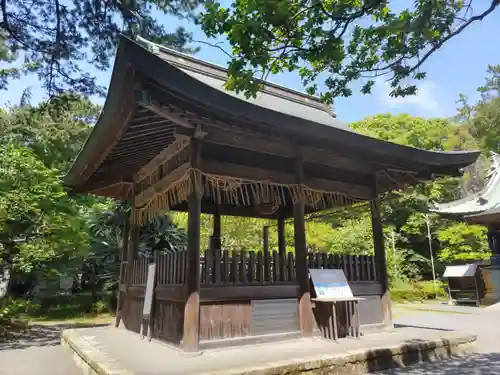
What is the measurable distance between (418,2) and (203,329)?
462 cm

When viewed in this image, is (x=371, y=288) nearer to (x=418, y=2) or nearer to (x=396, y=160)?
(x=396, y=160)

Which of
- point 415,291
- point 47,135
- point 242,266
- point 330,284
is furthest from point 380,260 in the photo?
point 47,135

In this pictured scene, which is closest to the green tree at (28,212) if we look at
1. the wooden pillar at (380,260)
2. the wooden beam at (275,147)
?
the wooden beam at (275,147)

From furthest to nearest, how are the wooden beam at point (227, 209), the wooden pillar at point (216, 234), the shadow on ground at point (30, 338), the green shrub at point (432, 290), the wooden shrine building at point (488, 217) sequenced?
the green shrub at point (432, 290) → the wooden shrine building at point (488, 217) → the wooden beam at point (227, 209) → the wooden pillar at point (216, 234) → the shadow on ground at point (30, 338)

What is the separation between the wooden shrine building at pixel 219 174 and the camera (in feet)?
15.0

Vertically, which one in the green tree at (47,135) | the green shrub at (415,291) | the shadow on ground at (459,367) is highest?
the green tree at (47,135)

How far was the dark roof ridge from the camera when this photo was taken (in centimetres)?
658

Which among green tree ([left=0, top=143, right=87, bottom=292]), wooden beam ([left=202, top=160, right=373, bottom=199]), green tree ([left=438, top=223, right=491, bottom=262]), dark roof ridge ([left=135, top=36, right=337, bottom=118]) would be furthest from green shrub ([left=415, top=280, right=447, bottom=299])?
green tree ([left=0, top=143, right=87, bottom=292])

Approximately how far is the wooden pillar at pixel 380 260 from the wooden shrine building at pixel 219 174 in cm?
2

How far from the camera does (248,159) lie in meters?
6.10

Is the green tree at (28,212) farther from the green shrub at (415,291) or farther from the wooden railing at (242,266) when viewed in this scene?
the green shrub at (415,291)

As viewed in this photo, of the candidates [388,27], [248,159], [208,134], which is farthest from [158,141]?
[388,27]

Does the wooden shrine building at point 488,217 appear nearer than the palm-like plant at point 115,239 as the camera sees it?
No

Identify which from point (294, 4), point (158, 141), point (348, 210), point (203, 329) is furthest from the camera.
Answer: point (348, 210)
